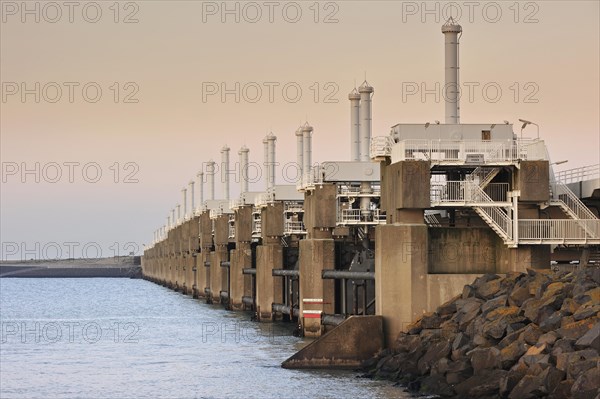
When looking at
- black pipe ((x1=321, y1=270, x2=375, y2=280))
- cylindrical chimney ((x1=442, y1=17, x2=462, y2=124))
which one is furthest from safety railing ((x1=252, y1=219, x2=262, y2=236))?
cylindrical chimney ((x1=442, y1=17, x2=462, y2=124))

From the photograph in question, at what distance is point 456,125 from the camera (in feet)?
148

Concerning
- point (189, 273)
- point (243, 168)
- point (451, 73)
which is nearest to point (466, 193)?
point (451, 73)

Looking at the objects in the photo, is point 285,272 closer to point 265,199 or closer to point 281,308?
point 281,308

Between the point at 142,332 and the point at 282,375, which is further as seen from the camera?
the point at 142,332

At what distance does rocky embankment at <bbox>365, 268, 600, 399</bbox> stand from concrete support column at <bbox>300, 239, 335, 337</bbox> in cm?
1605

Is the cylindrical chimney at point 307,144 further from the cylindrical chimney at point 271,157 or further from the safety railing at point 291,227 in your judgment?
the cylindrical chimney at point 271,157

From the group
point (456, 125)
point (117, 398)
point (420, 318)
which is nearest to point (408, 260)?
point (420, 318)

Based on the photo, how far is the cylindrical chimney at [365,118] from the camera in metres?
Result: 58.9

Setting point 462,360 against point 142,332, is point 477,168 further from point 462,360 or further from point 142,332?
point 142,332

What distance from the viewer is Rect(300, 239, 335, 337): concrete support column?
5825 centimetres

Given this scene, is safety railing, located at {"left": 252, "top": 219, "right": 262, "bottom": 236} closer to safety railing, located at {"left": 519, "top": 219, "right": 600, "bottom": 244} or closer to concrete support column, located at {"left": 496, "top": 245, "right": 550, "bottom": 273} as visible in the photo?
concrete support column, located at {"left": 496, "top": 245, "right": 550, "bottom": 273}

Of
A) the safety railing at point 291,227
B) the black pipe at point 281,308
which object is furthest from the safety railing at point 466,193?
the safety railing at point 291,227

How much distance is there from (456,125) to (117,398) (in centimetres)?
1444

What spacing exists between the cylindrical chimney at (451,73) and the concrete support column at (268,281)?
1014 inches
